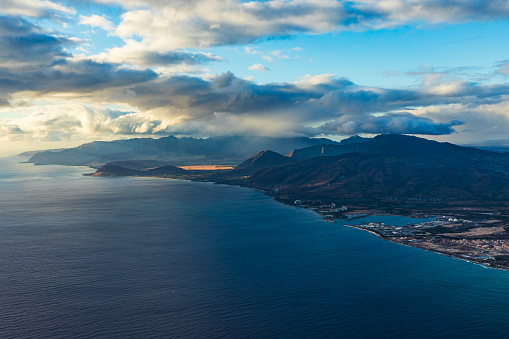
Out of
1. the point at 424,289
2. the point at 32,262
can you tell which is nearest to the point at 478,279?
the point at 424,289

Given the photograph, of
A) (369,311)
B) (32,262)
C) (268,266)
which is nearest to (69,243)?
(32,262)

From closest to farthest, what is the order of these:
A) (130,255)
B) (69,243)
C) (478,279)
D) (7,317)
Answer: (7,317) < (478,279) < (130,255) < (69,243)

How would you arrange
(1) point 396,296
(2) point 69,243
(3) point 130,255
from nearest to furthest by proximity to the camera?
(1) point 396,296 → (3) point 130,255 → (2) point 69,243

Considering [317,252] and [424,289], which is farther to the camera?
[317,252]

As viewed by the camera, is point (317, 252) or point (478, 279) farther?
point (317, 252)

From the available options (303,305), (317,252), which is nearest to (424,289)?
(303,305)

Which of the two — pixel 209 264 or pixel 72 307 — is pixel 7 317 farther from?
pixel 209 264

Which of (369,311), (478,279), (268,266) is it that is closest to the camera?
(369,311)

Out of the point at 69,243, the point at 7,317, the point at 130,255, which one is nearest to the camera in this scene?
the point at 7,317

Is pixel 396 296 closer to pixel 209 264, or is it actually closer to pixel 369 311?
pixel 369 311
